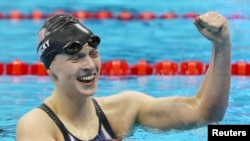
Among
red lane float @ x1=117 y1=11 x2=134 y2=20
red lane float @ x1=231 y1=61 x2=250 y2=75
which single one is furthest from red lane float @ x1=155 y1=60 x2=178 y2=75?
red lane float @ x1=117 y1=11 x2=134 y2=20

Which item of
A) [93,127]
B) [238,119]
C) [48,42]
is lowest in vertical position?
[238,119]

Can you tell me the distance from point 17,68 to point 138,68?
3.54 feet

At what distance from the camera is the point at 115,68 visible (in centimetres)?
552

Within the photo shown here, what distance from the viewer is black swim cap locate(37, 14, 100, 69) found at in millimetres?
2514

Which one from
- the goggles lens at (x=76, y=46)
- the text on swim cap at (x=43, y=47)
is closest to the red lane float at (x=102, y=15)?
the text on swim cap at (x=43, y=47)

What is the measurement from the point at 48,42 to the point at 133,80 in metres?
2.85

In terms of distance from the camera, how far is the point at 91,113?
264 centimetres

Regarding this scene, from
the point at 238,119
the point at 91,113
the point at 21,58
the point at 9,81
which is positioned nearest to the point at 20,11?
the point at 21,58

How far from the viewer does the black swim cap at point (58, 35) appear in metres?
2.51

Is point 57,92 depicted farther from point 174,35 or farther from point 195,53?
point 174,35

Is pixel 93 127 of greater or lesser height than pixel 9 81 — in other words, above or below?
above

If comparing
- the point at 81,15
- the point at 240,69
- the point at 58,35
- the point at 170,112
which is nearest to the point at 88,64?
the point at 58,35

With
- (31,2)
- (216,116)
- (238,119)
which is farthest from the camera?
(31,2)

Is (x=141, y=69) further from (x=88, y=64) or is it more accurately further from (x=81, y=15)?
(x=88, y=64)
